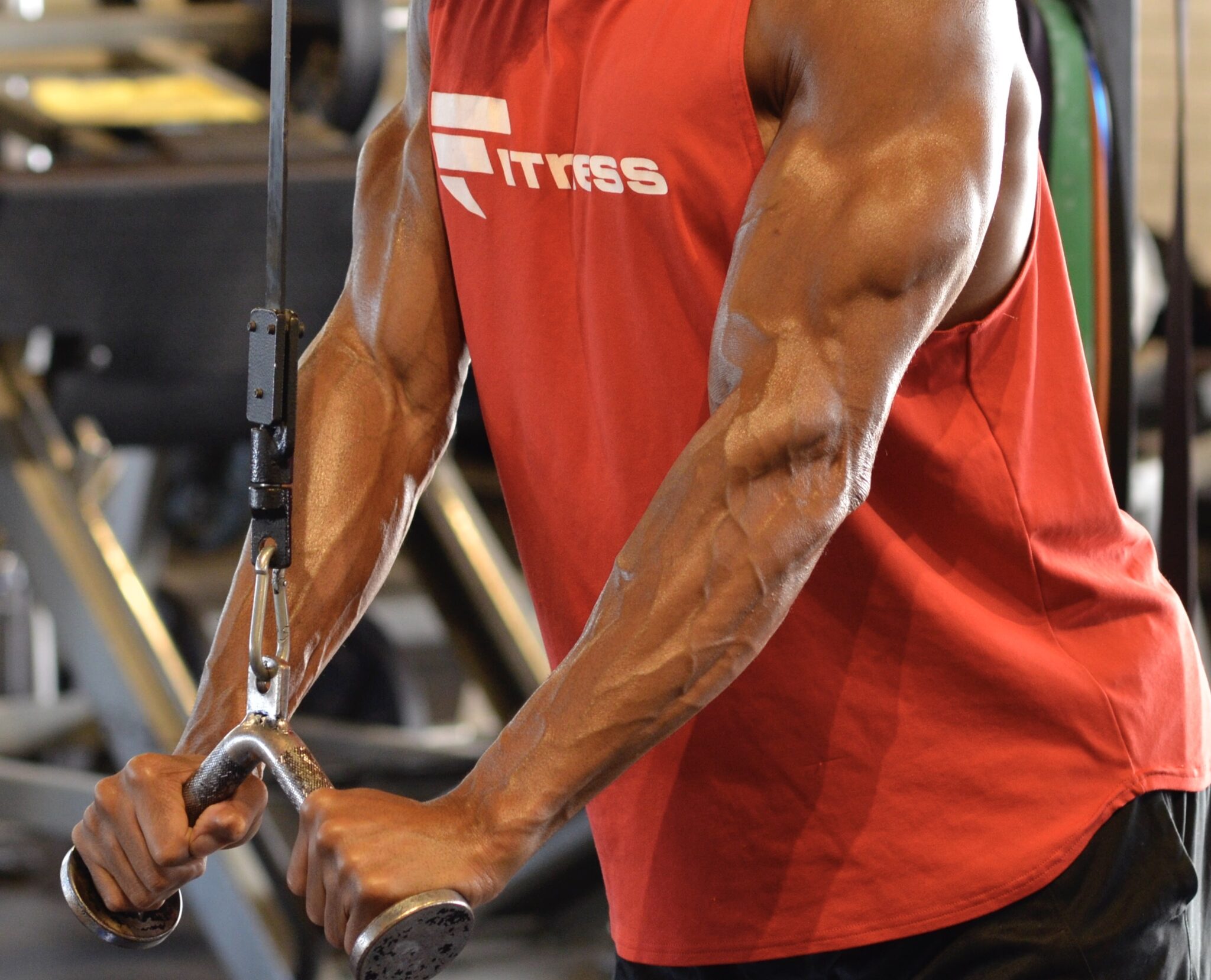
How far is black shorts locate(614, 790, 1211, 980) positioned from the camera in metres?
0.83

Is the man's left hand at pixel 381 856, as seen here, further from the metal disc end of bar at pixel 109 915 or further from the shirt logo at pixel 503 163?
the shirt logo at pixel 503 163

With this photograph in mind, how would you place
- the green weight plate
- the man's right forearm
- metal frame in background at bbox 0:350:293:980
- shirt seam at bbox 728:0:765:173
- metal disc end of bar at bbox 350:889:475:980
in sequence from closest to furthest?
1. metal disc end of bar at bbox 350:889:475:980
2. shirt seam at bbox 728:0:765:173
3. the man's right forearm
4. the green weight plate
5. metal frame in background at bbox 0:350:293:980

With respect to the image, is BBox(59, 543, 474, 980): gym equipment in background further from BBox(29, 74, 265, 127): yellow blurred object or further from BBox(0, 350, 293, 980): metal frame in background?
BBox(29, 74, 265, 127): yellow blurred object

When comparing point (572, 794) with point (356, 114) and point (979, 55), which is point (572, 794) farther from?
point (356, 114)

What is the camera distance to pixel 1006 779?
848 millimetres

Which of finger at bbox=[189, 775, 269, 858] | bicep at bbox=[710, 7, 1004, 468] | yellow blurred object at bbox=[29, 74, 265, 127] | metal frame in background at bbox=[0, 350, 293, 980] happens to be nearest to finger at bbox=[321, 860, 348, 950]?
finger at bbox=[189, 775, 269, 858]

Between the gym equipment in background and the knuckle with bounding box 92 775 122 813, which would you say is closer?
the gym equipment in background

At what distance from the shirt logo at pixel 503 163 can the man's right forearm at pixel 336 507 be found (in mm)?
157

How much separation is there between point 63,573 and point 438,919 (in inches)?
76.1

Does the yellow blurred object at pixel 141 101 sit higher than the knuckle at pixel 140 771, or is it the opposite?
the knuckle at pixel 140 771

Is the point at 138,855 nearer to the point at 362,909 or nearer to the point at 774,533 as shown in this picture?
the point at 362,909

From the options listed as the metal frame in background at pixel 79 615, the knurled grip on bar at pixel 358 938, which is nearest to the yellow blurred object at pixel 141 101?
the metal frame in background at pixel 79 615

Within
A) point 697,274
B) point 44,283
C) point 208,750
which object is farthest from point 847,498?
point 44,283

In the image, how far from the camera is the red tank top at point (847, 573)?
838mm
